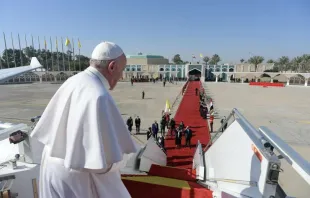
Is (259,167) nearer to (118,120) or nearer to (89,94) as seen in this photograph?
(118,120)

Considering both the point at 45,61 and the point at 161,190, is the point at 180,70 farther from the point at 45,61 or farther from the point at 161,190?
the point at 161,190

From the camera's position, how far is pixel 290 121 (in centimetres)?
1672

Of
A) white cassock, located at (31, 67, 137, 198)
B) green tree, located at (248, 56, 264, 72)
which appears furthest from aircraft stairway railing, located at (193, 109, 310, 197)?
green tree, located at (248, 56, 264, 72)

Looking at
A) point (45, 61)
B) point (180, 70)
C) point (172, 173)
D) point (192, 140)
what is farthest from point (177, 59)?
point (172, 173)

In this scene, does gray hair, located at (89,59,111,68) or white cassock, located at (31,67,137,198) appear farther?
gray hair, located at (89,59,111,68)

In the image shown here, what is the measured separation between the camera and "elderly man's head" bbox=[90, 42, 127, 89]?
136 cm

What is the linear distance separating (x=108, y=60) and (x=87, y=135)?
0.48 m

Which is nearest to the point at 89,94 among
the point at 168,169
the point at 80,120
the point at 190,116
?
the point at 80,120

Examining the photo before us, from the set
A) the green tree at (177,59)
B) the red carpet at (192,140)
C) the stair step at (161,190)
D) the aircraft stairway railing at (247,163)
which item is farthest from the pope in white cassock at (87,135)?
the green tree at (177,59)

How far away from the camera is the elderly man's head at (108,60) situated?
1358mm

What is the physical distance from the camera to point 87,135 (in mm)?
1166

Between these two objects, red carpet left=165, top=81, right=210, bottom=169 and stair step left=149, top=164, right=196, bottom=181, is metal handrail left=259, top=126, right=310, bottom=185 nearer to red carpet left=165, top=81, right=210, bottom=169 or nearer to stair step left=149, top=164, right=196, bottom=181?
stair step left=149, top=164, right=196, bottom=181

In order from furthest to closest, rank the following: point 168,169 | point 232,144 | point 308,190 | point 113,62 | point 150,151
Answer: point 308,190 → point 150,151 → point 168,169 → point 232,144 → point 113,62

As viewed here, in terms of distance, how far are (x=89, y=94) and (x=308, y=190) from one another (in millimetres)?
7219
